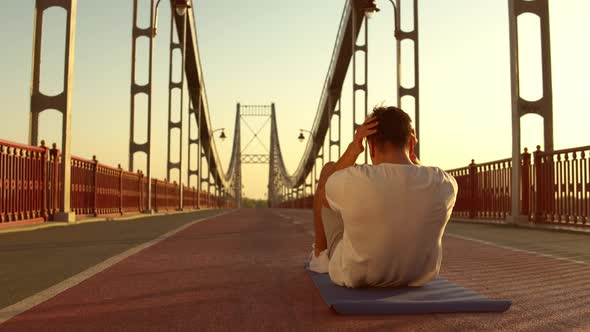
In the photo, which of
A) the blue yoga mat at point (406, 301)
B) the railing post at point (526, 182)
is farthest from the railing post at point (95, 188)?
the blue yoga mat at point (406, 301)

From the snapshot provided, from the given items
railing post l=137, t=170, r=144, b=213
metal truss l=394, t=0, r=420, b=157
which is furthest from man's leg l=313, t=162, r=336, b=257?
railing post l=137, t=170, r=144, b=213

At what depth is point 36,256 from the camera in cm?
614

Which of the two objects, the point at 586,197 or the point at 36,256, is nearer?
the point at 36,256

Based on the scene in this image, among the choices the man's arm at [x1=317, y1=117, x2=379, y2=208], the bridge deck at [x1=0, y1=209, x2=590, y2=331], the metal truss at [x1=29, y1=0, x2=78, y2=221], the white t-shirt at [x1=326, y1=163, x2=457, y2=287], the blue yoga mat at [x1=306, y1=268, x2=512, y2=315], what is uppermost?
the metal truss at [x1=29, y1=0, x2=78, y2=221]

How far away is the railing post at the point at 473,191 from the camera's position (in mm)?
15773

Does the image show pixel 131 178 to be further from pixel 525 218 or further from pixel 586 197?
pixel 586 197

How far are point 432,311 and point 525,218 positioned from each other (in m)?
10.1

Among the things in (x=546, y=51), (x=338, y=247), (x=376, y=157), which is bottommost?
A: (x=338, y=247)

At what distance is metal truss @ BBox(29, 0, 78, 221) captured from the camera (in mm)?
12750

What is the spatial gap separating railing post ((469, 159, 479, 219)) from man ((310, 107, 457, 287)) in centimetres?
1270

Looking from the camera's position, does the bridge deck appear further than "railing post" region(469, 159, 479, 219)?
No

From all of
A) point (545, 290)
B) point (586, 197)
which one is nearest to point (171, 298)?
point (545, 290)

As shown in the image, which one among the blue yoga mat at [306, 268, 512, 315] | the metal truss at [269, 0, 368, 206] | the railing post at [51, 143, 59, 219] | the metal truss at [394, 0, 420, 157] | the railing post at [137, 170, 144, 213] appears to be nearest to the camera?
the blue yoga mat at [306, 268, 512, 315]

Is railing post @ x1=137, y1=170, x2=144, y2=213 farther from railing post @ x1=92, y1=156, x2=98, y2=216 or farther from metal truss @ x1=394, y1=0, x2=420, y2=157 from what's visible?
metal truss @ x1=394, y1=0, x2=420, y2=157
